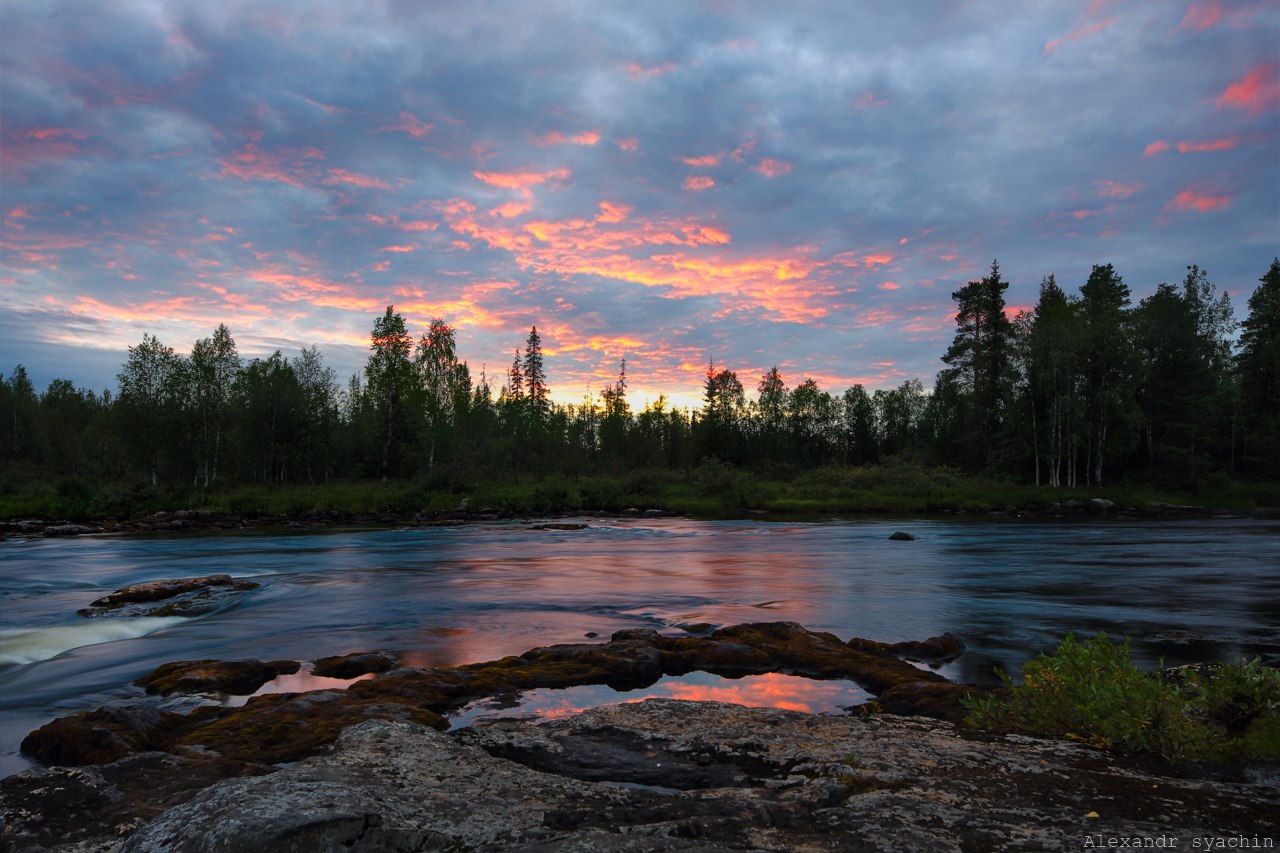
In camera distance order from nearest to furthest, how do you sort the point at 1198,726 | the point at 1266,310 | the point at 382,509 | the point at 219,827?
the point at 219,827
the point at 1198,726
the point at 382,509
the point at 1266,310

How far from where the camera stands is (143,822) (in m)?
4.11

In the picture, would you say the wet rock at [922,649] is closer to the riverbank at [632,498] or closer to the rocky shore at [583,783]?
the rocky shore at [583,783]

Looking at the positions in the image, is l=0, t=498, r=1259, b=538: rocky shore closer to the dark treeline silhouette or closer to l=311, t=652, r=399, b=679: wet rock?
the dark treeline silhouette

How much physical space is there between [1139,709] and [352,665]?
8.91 meters

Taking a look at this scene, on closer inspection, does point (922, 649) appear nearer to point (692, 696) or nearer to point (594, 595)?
point (692, 696)

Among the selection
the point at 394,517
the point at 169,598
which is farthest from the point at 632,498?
the point at 169,598

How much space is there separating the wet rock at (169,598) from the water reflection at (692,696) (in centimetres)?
1052

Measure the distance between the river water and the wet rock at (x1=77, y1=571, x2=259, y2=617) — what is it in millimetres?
466

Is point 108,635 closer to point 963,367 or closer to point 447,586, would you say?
point 447,586

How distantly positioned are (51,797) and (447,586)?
14.1 metres

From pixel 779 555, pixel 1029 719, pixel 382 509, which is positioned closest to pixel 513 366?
pixel 382 509

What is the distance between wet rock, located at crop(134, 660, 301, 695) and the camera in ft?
27.7

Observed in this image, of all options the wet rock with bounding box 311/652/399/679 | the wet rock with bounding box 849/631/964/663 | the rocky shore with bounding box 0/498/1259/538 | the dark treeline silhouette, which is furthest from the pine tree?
the wet rock with bounding box 311/652/399/679

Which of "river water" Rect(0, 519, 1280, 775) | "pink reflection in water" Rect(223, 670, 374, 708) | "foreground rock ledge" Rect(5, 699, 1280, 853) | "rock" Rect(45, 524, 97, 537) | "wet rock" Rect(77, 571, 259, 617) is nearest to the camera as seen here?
"foreground rock ledge" Rect(5, 699, 1280, 853)
